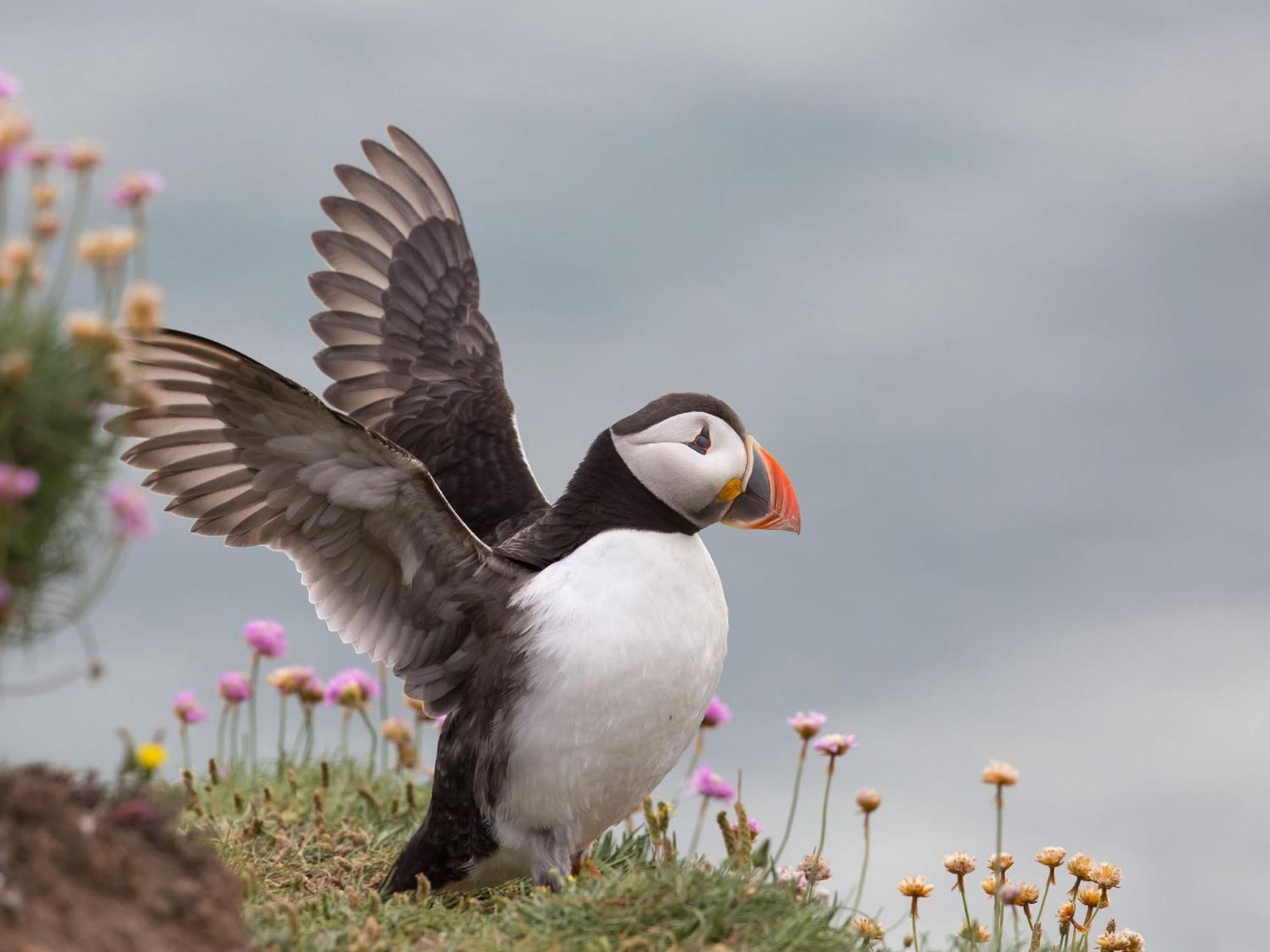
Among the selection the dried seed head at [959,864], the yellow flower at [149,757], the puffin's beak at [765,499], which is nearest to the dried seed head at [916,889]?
the dried seed head at [959,864]

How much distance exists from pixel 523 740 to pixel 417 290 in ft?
10.0

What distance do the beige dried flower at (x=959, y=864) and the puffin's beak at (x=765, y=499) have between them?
58.1 inches

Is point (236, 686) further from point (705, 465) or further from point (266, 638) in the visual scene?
point (705, 465)

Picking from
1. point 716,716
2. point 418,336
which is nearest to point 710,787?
point 716,716

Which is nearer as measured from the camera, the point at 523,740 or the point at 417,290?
the point at 523,740

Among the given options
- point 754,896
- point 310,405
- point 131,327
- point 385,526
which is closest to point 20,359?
point 131,327

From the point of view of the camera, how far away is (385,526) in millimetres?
6066

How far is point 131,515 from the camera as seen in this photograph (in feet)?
12.6

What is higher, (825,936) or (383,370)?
(383,370)

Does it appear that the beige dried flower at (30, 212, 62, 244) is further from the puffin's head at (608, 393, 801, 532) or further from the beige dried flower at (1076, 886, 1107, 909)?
the beige dried flower at (1076, 886, 1107, 909)

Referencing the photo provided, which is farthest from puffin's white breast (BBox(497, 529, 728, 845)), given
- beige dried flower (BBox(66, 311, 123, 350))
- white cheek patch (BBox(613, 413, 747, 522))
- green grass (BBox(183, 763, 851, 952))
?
beige dried flower (BBox(66, 311, 123, 350))

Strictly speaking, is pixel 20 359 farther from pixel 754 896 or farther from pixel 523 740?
pixel 754 896

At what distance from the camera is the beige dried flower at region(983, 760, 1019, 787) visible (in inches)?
222

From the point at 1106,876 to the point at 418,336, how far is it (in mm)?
4250
